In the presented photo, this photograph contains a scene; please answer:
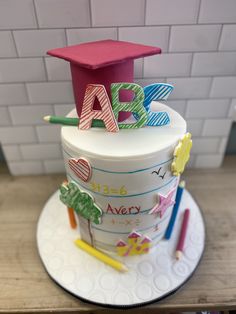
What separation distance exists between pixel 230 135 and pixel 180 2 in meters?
0.45

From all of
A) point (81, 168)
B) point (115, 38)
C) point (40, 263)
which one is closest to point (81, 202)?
point (81, 168)

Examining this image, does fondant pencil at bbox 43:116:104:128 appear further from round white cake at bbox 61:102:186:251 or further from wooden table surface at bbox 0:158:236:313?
wooden table surface at bbox 0:158:236:313

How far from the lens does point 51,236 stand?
2.17 ft

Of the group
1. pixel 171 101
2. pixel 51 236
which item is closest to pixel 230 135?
pixel 171 101

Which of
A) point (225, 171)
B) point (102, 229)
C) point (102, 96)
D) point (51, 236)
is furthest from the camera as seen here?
point (225, 171)

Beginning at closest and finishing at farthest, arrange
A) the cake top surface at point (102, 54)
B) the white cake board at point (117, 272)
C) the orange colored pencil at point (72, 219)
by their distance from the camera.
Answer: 1. the cake top surface at point (102, 54)
2. the white cake board at point (117, 272)
3. the orange colored pencil at point (72, 219)

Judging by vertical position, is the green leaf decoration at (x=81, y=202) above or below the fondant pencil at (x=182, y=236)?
above

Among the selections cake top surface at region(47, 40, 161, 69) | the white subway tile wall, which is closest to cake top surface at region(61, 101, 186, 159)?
A: cake top surface at region(47, 40, 161, 69)

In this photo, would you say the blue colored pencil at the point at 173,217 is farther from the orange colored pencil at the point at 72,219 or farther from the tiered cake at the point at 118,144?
the orange colored pencil at the point at 72,219

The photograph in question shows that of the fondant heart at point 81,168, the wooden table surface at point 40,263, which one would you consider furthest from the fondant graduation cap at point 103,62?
the wooden table surface at point 40,263

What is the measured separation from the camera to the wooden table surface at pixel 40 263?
1.78 ft

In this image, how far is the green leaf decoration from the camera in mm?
512

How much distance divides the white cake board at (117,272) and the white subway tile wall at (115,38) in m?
0.28

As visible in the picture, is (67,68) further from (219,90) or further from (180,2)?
(219,90)
